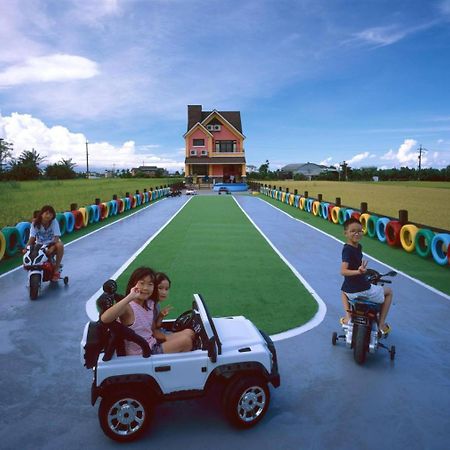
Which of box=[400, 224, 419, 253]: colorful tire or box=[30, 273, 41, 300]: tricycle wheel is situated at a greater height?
box=[400, 224, 419, 253]: colorful tire

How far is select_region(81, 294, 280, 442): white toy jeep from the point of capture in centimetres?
367

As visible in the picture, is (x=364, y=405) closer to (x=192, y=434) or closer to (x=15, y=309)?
(x=192, y=434)

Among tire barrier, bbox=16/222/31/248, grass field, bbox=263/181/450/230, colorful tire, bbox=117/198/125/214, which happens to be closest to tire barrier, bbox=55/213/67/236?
tire barrier, bbox=16/222/31/248

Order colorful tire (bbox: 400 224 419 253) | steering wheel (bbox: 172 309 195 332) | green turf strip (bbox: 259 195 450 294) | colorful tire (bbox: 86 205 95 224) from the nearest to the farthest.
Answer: steering wheel (bbox: 172 309 195 332) < green turf strip (bbox: 259 195 450 294) < colorful tire (bbox: 400 224 419 253) < colorful tire (bbox: 86 205 95 224)

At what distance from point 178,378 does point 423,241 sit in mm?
10055

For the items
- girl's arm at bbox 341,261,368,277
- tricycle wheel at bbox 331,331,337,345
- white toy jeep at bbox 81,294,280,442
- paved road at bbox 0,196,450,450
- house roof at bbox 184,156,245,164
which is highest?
house roof at bbox 184,156,245,164

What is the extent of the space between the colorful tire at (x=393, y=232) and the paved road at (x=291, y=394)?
536cm

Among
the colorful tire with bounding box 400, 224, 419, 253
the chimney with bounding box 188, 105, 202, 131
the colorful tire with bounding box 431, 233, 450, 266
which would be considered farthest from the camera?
the chimney with bounding box 188, 105, 202, 131

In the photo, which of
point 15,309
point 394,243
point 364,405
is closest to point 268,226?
point 394,243

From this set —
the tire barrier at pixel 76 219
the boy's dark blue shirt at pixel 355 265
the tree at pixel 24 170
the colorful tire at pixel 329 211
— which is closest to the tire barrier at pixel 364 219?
the colorful tire at pixel 329 211

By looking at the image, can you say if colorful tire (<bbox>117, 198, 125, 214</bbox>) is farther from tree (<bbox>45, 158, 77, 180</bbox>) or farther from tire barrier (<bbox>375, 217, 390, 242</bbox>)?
tree (<bbox>45, 158, 77, 180</bbox>)

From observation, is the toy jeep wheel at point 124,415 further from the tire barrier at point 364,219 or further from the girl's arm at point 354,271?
the tire barrier at point 364,219

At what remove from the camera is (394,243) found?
12.9 metres

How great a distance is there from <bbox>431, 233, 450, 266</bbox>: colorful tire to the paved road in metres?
3.01
